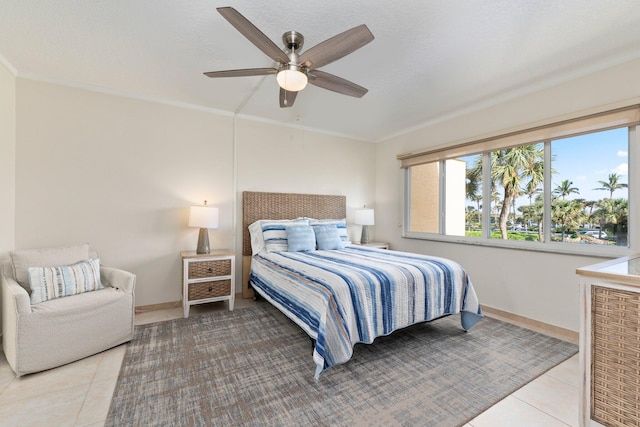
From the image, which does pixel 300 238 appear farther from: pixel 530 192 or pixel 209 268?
pixel 530 192

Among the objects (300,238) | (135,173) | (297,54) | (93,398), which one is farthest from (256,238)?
(297,54)

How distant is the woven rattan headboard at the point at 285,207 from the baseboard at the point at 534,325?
8.28ft

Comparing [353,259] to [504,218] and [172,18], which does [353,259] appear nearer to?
[504,218]

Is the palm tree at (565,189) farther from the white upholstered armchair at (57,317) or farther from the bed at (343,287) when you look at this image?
the white upholstered armchair at (57,317)

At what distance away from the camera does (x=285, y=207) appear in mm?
4188

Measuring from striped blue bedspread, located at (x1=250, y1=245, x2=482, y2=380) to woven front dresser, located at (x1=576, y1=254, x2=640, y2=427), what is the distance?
114cm

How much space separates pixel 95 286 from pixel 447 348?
125 inches

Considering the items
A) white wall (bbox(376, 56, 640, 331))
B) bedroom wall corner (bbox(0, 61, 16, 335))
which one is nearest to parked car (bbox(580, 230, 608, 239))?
white wall (bbox(376, 56, 640, 331))

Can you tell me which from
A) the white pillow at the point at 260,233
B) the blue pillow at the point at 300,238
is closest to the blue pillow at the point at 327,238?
the blue pillow at the point at 300,238

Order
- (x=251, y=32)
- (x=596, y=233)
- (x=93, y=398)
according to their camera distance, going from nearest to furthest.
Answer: (x=251, y=32)
(x=93, y=398)
(x=596, y=233)

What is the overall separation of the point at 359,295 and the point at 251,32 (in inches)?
74.1

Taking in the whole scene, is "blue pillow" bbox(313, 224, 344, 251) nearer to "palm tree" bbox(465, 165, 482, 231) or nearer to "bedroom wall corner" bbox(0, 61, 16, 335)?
"palm tree" bbox(465, 165, 482, 231)

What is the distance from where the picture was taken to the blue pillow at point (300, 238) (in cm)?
347

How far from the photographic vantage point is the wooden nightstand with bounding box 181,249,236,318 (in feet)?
10.1
